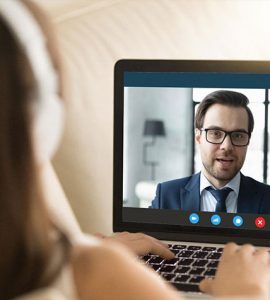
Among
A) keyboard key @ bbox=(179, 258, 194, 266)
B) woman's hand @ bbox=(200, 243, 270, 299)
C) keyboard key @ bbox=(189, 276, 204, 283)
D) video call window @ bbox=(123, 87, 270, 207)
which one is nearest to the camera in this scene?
woman's hand @ bbox=(200, 243, 270, 299)

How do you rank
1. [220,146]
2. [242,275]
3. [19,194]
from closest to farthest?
[19,194] < [242,275] < [220,146]

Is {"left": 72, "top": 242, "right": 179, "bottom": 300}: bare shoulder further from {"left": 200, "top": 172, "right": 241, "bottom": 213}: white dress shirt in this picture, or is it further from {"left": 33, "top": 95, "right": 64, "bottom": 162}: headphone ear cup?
{"left": 200, "top": 172, "right": 241, "bottom": 213}: white dress shirt

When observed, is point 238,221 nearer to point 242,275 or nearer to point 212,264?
point 212,264

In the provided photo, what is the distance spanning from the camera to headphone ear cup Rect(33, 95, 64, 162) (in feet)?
1.71

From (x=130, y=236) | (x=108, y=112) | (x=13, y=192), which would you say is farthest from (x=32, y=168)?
(x=108, y=112)

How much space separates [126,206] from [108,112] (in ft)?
0.71

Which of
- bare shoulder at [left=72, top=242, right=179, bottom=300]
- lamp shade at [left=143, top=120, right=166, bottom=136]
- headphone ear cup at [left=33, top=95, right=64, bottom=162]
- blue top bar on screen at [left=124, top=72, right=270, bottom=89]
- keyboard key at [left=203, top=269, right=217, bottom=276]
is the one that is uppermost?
blue top bar on screen at [left=124, top=72, right=270, bottom=89]

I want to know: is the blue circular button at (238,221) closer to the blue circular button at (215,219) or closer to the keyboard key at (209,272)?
the blue circular button at (215,219)

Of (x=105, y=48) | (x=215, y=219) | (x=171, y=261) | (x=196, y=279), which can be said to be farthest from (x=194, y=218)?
(x=105, y=48)

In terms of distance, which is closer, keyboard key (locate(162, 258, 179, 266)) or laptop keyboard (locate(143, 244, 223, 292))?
laptop keyboard (locate(143, 244, 223, 292))

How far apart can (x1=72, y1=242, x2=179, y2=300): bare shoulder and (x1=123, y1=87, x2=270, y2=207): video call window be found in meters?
0.58

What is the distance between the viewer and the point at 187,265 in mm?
1031

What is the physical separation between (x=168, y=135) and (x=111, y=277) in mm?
610

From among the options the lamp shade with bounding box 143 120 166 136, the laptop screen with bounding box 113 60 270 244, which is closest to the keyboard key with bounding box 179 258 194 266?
the laptop screen with bounding box 113 60 270 244
